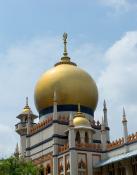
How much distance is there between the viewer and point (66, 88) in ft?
114

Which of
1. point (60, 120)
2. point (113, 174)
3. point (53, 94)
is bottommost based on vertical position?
point (113, 174)

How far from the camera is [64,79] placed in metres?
35.2

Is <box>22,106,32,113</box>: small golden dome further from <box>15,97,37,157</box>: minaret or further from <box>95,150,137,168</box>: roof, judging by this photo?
<box>95,150,137,168</box>: roof

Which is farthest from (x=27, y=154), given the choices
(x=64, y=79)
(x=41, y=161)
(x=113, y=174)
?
(x=113, y=174)

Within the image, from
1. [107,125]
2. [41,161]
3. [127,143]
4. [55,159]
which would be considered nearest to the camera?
[127,143]

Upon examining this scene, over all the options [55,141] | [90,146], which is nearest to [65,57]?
[55,141]

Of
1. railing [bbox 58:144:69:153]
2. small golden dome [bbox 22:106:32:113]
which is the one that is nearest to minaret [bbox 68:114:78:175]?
railing [bbox 58:144:69:153]

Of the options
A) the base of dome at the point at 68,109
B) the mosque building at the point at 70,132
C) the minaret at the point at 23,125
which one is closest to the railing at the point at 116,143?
the mosque building at the point at 70,132

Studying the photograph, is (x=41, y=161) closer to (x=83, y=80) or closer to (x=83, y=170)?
(x=83, y=170)

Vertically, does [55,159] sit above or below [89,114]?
below

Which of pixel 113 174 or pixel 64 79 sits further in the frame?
pixel 64 79

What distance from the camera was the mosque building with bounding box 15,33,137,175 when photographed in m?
29.1

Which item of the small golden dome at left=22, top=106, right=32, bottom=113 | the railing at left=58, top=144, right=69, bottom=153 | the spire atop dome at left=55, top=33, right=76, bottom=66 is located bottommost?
the railing at left=58, top=144, right=69, bottom=153

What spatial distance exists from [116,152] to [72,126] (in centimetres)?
353
